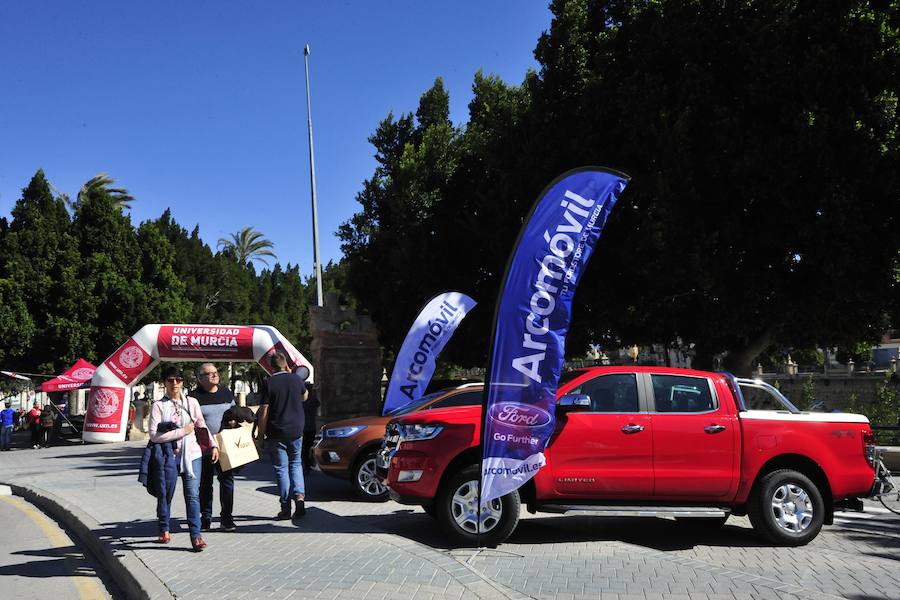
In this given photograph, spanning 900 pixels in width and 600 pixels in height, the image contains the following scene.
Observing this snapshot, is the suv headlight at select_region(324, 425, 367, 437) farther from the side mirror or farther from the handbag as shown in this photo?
the side mirror

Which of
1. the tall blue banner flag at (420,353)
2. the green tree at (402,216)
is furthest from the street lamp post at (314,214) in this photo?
the tall blue banner flag at (420,353)

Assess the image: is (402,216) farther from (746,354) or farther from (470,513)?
(470,513)

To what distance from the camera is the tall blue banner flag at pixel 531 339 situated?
6656 millimetres

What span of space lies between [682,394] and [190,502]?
4841 millimetres

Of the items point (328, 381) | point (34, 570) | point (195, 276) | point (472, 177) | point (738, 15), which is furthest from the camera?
point (195, 276)

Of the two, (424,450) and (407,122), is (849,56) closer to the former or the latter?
(424,450)

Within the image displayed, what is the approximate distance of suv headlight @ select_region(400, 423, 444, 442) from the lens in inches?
303

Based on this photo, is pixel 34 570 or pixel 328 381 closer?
pixel 34 570

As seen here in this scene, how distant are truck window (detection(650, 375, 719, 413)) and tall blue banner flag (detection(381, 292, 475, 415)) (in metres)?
5.65

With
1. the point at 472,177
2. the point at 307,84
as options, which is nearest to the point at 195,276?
the point at 307,84

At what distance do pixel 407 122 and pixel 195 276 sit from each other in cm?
2621

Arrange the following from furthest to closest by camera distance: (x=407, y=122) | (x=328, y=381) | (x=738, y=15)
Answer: (x=407, y=122) → (x=328, y=381) → (x=738, y=15)

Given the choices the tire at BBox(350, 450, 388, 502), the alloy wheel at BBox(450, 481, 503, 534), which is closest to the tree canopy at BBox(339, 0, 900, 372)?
the tire at BBox(350, 450, 388, 502)

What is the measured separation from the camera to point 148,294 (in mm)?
37969
